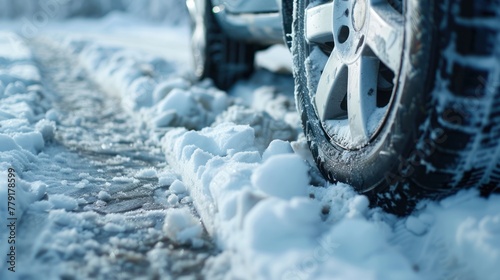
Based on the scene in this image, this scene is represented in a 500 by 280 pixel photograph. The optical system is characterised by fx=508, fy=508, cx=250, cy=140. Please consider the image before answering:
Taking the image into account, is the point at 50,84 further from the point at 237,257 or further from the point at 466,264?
the point at 466,264

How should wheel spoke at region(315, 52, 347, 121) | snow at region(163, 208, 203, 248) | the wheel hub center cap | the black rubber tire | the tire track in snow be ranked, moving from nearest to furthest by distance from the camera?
the tire track in snow
snow at region(163, 208, 203, 248)
the wheel hub center cap
wheel spoke at region(315, 52, 347, 121)
the black rubber tire

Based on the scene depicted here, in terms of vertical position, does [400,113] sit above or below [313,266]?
above

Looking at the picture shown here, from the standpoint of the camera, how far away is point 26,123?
2646 mm

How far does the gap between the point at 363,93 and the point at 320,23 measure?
38cm

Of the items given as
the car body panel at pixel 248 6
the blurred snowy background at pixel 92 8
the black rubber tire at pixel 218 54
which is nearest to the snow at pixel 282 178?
the car body panel at pixel 248 6

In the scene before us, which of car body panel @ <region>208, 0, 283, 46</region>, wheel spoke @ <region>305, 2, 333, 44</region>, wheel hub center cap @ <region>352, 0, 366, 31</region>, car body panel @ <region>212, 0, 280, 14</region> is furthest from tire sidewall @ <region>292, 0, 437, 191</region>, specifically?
car body panel @ <region>212, 0, 280, 14</region>

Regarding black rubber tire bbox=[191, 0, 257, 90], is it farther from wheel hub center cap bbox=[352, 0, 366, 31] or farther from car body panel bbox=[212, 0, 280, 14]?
wheel hub center cap bbox=[352, 0, 366, 31]

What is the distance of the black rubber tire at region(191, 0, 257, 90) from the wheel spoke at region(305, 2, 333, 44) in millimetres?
2007

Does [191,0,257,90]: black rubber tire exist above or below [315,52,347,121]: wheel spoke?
below

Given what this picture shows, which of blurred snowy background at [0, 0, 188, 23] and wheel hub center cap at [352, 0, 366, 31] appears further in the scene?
blurred snowy background at [0, 0, 188, 23]

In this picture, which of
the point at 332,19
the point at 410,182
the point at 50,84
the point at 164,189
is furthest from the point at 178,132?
the point at 50,84

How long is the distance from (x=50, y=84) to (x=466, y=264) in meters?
4.27

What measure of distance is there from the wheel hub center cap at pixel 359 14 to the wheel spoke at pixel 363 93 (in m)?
0.11

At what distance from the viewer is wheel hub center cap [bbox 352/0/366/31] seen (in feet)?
5.35
